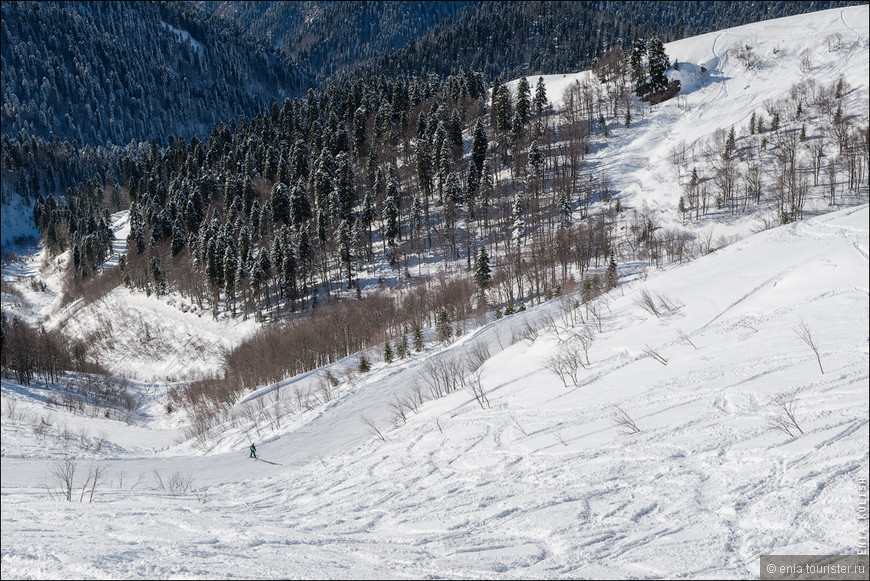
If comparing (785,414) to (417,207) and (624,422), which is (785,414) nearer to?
(624,422)

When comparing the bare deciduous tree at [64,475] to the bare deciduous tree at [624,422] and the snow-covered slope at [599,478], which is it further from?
the bare deciduous tree at [624,422]

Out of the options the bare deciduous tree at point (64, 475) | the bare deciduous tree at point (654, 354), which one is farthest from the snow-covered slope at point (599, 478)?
the bare deciduous tree at point (64, 475)

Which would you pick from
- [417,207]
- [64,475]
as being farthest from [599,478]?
[417,207]

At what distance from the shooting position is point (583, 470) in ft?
38.2

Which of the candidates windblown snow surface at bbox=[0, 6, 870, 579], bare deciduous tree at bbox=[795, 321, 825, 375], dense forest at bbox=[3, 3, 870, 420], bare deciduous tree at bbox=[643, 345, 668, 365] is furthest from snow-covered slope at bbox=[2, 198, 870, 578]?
dense forest at bbox=[3, 3, 870, 420]

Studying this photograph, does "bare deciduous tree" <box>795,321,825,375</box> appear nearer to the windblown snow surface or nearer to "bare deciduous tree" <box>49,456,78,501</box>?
the windblown snow surface

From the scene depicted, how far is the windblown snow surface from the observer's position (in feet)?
27.2

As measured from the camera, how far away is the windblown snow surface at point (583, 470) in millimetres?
8305

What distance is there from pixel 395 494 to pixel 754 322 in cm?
1209

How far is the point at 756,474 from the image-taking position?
9.64m

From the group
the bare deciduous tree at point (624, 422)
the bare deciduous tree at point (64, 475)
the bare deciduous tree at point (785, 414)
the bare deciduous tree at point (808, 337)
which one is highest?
the bare deciduous tree at point (808, 337)

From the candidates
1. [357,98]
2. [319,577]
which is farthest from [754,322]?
[357,98]

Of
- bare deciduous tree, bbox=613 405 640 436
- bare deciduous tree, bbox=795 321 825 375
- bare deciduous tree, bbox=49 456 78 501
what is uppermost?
bare deciduous tree, bbox=795 321 825 375

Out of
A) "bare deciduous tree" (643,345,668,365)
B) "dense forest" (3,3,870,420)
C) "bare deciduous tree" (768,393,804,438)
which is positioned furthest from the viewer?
"dense forest" (3,3,870,420)
